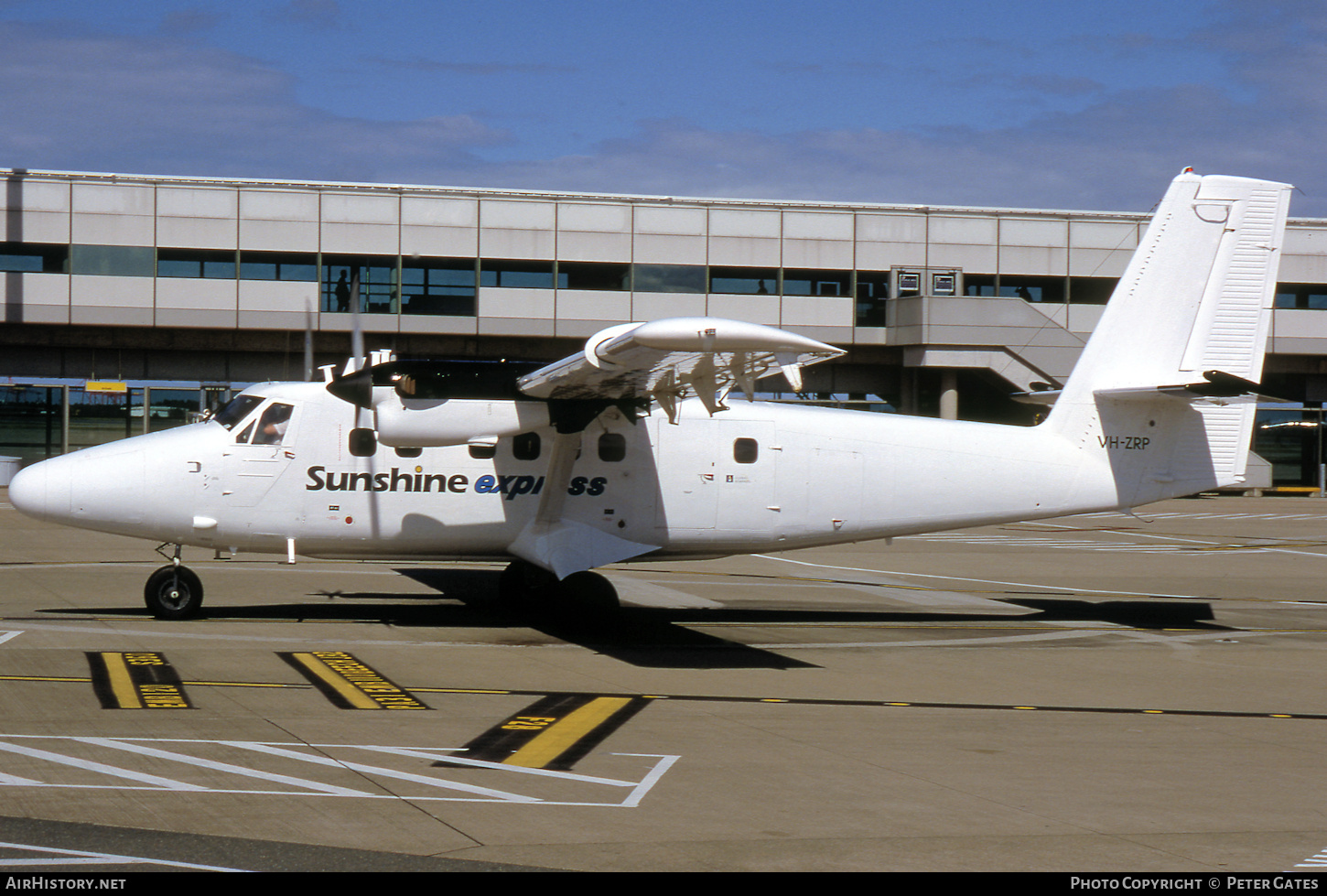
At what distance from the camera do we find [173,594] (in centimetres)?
1484

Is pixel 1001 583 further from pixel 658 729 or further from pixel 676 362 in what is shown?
pixel 658 729

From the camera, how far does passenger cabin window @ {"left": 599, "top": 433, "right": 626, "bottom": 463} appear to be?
15672mm

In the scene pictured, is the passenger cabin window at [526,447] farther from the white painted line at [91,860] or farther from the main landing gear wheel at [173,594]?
the white painted line at [91,860]

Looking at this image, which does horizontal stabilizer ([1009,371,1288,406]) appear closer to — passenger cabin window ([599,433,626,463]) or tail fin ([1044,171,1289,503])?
tail fin ([1044,171,1289,503])

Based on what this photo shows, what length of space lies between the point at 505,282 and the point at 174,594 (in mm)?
29972

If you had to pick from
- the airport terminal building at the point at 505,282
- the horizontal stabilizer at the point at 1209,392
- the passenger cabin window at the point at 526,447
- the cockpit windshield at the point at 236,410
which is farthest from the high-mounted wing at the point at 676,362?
the airport terminal building at the point at 505,282

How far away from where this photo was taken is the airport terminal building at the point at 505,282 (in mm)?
41406

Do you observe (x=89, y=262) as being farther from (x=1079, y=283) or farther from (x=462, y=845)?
(x=462, y=845)

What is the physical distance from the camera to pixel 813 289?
4569 centimetres

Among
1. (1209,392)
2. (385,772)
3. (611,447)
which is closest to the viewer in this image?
(385,772)

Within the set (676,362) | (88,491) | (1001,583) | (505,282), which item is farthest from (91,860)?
(505,282)

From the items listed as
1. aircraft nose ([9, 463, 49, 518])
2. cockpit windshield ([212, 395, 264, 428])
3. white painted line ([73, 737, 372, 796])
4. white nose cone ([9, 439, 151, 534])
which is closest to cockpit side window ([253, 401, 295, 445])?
cockpit windshield ([212, 395, 264, 428])

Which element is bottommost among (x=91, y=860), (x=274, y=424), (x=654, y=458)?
(x=91, y=860)

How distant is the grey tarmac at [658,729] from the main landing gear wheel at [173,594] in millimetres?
309
